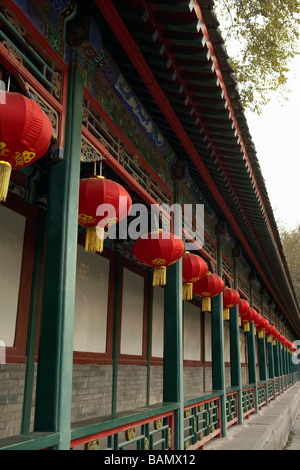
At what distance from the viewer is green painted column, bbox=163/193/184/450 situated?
17.3 feet

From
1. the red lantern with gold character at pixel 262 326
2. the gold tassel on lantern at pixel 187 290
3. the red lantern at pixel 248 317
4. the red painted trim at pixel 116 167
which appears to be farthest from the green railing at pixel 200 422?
the red lantern with gold character at pixel 262 326

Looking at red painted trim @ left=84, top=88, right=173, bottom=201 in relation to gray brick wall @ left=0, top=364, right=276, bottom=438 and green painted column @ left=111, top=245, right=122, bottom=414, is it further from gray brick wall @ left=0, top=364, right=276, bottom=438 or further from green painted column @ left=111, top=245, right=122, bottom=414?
gray brick wall @ left=0, top=364, right=276, bottom=438

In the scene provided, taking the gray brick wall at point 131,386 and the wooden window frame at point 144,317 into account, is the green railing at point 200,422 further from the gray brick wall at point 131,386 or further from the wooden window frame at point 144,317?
the wooden window frame at point 144,317

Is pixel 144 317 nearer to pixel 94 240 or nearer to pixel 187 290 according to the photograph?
pixel 187 290

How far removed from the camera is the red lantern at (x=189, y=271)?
244 inches

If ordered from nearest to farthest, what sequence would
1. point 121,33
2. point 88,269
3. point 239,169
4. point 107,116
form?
point 121,33
point 107,116
point 239,169
point 88,269

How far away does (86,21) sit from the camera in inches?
141

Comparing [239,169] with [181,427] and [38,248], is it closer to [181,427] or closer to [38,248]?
[38,248]

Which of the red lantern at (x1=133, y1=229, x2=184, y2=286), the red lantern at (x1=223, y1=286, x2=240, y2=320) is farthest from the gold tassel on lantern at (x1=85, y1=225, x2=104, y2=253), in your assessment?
the red lantern at (x1=223, y1=286, x2=240, y2=320)

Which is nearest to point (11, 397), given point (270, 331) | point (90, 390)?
point (90, 390)

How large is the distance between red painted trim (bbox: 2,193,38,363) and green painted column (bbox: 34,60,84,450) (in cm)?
162

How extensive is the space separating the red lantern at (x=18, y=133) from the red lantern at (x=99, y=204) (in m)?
0.90

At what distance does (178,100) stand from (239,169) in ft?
5.46
